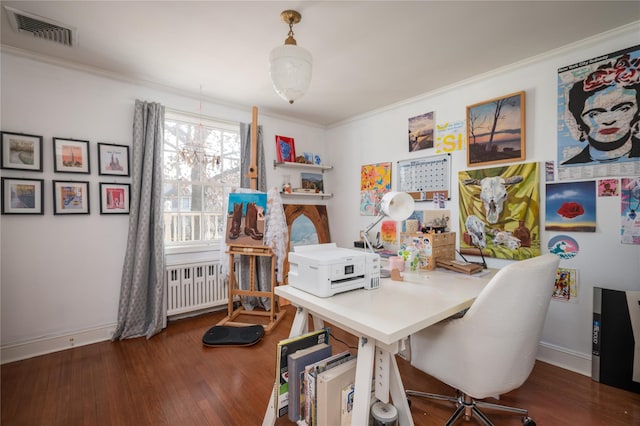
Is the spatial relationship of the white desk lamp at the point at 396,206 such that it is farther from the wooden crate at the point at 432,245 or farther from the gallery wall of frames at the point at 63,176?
the gallery wall of frames at the point at 63,176

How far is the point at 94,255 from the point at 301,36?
8.69ft

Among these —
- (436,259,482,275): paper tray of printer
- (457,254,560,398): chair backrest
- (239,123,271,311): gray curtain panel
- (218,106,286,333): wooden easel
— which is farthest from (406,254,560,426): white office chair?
(239,123,271,311): gray curtain panel

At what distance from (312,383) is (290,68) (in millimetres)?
1661

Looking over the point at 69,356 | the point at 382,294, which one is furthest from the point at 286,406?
the point at 69,356

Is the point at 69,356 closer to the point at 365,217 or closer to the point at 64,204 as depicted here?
the point at 64,204

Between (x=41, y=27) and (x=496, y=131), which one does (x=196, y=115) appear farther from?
(x=496, y=131)

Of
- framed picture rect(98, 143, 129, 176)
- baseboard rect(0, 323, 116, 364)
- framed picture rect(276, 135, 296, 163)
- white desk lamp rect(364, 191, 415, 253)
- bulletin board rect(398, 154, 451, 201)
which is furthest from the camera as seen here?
framed picture rect(276, 135, 296, 163)

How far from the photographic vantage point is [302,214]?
3945 mm

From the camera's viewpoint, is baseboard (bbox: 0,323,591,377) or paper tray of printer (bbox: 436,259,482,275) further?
baseboard (bbox: 0,323,591,377)

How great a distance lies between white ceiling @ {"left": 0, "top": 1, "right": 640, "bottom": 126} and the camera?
5.75ft

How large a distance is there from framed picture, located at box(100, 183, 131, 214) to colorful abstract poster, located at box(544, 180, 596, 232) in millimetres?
3761

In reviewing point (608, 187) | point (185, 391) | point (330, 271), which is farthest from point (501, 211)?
point (185, 391)

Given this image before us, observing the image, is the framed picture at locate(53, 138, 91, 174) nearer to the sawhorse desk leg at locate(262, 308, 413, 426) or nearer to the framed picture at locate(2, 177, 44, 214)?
the framed picture at locate(2, 177, 44, 214)

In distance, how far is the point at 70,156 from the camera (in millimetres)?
2451
